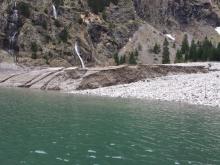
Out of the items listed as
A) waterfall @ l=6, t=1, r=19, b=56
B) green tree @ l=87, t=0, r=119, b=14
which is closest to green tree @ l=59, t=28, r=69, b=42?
waterfall @ l=6, t=1, r=19, b=56

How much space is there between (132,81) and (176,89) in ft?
49.6

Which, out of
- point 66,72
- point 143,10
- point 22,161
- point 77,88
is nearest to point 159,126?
point 22,161

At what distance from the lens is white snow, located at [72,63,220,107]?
71.1 metres

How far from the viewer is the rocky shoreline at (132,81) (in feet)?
251

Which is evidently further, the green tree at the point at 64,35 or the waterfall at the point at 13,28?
the green tree at the point at 64,35

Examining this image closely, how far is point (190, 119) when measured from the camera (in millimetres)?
46156

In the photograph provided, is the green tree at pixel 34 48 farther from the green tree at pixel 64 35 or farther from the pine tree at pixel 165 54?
the pine tree at pixel 165 54

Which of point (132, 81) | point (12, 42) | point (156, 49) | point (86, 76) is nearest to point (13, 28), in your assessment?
point (12, 42)

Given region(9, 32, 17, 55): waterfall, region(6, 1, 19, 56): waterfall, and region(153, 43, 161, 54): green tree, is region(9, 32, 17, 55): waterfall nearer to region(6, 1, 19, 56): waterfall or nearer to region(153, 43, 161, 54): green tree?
region(6, 1, 19, 56): waterfall

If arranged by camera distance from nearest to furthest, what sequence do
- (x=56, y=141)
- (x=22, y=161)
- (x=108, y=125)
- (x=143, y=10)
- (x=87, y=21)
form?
(x=22, y=161), (x=56, y=141), (x=108, y=125), (x=87, y=21), (x=143, y=10)

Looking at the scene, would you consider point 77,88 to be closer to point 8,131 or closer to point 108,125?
point 108,125

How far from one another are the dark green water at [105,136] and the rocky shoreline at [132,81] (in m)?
24.6

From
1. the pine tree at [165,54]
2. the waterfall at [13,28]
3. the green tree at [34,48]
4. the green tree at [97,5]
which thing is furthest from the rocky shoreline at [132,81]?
the green tree at [97,5]

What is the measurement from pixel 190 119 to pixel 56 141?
67.5 ft
